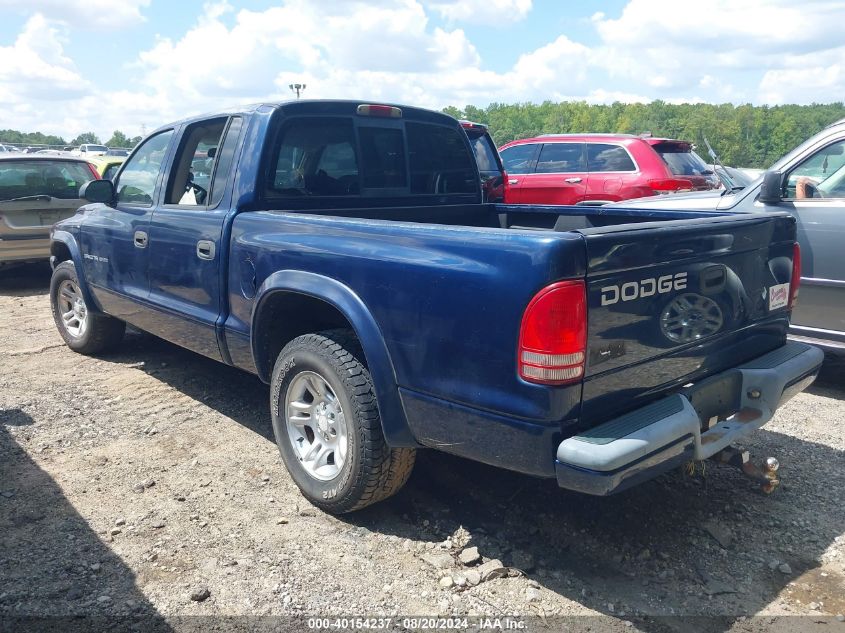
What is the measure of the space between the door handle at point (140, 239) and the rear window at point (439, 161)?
171cm

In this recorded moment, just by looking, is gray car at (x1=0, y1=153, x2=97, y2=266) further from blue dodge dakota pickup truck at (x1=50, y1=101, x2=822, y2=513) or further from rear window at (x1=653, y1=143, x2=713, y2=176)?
rear window at (x1=653, y1=143, x2=713, y2=176)

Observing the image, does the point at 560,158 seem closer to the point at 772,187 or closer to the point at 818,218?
the point at 772,187

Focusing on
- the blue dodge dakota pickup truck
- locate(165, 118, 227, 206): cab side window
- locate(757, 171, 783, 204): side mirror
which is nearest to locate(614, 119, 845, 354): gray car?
locate(757, 171, 783, 204): side mirror

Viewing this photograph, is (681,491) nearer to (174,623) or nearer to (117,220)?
(174,623)

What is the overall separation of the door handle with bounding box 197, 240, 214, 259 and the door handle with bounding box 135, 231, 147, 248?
765mm

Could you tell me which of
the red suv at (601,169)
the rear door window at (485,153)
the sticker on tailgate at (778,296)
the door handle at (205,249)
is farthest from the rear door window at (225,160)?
the red suv at (601,169)

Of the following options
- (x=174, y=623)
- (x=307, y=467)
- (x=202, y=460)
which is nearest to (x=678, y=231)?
(x=307, y=467)

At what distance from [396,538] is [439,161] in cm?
244

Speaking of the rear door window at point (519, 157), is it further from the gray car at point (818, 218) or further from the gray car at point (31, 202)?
the gray car at point (31, 202)

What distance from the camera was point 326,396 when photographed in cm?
336

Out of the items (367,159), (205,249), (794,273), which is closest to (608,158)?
(367,159)

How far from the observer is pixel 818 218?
195 inches

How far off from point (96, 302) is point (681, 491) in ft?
14.0

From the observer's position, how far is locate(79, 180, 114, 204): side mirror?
4902 mm
